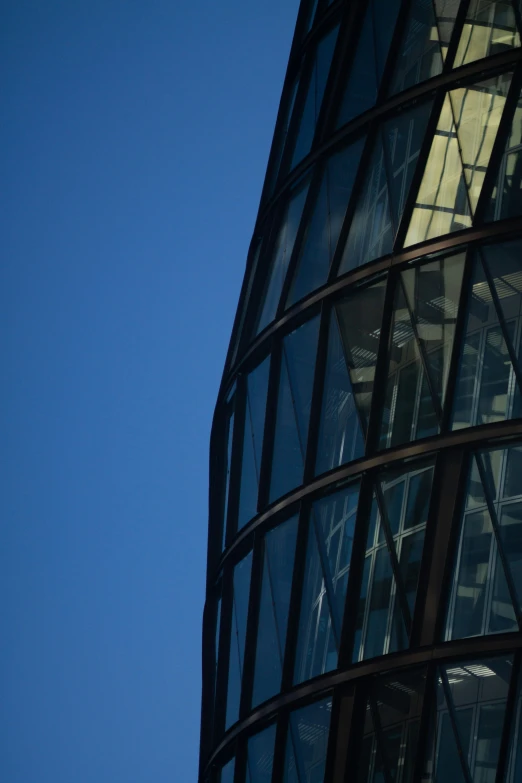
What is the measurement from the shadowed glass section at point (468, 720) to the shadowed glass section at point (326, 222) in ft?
29.7

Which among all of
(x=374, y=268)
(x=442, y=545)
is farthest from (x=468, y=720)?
(x=374, y=268)

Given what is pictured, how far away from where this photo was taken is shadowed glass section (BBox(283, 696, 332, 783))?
19.5m

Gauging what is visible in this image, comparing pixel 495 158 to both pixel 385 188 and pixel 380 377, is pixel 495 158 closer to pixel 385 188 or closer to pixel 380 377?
pixel 385 188

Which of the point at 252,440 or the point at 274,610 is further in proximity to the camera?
the point at 252,440

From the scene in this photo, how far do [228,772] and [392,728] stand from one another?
600cm

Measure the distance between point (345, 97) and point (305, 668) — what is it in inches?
490

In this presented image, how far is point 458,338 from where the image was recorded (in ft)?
63.9

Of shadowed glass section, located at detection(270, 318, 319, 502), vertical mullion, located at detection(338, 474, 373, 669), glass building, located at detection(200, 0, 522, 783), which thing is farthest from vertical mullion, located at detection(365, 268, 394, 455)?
shadowed glass section, located at detection(270, 318, 319, 502)

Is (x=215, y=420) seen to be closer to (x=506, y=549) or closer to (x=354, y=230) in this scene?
(x=354, y=230)

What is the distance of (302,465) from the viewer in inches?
872

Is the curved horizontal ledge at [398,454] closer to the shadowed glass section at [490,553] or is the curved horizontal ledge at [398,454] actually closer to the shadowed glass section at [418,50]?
the shadowed glass section at [490,553]

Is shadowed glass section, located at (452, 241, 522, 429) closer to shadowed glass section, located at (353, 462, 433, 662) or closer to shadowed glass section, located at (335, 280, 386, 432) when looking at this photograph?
shadowed glass section, located at (353, 462, 433, 662)

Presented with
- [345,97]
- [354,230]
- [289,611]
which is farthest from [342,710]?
[345,97]

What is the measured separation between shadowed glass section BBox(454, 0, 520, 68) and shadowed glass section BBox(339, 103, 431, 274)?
4.28 ft
